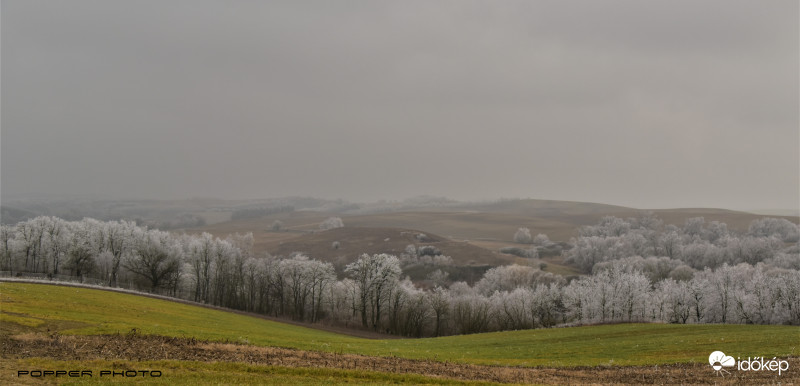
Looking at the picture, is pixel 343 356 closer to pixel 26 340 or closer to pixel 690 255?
pixel 26 340

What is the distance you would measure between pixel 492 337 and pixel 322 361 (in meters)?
35.9

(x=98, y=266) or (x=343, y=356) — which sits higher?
(x=343, y=356)

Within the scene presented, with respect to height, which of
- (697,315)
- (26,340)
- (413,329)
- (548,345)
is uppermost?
(26,340)

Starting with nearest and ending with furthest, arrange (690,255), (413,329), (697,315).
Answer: (697,315)
(413,329)
(690,255)

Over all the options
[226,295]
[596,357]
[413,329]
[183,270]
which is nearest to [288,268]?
[226,295]

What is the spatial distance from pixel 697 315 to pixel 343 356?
97.0 metres

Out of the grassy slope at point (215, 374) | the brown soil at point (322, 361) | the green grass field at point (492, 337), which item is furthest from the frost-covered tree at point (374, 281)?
the grassy slope at point (215, 374)

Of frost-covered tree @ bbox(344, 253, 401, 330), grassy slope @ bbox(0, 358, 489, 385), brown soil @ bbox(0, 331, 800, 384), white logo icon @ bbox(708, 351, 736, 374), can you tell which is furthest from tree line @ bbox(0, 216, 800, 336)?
grassy slope @ bbox(0, 358, 489, 385)

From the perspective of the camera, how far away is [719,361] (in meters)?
32.8

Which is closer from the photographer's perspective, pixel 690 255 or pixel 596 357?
pixel 596 357

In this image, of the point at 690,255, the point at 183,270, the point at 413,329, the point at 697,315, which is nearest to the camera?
the point at 697,315

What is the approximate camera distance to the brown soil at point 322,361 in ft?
88.1

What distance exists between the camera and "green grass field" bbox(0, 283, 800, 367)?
3666 cm

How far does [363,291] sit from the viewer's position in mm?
108375
